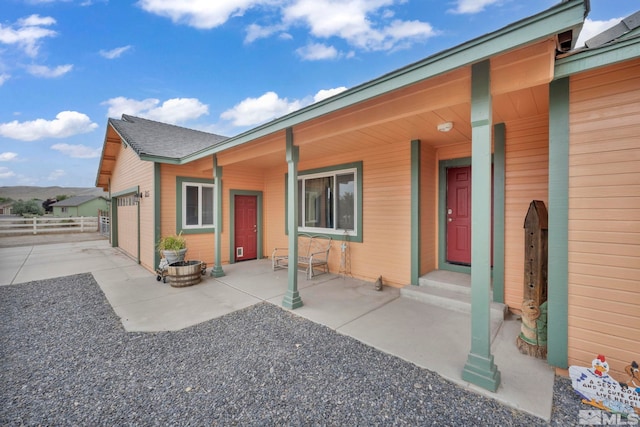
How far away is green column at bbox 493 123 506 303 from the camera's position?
3418 millimetres

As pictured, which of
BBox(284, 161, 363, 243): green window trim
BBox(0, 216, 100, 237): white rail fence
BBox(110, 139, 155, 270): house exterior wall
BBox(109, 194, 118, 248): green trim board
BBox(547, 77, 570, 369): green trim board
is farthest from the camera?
BBox(0, 216, 100, 237): white rail fence

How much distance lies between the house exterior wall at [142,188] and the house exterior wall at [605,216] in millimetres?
6894

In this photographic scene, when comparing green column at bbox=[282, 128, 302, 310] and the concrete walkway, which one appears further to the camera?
green column at bbox=[282, 128, 302, 310]

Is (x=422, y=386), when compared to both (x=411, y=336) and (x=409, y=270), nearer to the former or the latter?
(x=411, y=336)

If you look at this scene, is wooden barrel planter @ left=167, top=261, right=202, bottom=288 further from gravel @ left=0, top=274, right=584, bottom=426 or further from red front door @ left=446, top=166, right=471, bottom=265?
red front door @ left=446, top=166, right=471, bottom=265

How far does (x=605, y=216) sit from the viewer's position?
2051mm

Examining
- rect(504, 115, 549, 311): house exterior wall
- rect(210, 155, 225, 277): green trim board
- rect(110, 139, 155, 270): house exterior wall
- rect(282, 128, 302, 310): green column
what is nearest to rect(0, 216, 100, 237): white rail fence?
rect(110, 139, 155, 270): house exterior wall

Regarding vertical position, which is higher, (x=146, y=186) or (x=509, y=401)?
(x=146, y=186)

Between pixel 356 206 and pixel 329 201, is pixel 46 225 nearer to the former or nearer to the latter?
pixel 329 201

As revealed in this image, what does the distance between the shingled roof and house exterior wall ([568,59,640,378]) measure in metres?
4.80

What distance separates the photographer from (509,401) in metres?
1.87

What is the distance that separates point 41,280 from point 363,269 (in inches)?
264

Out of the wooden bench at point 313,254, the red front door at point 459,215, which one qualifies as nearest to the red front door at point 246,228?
the wooden bench at point 313,254

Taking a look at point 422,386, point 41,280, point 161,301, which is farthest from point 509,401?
point 41,280
